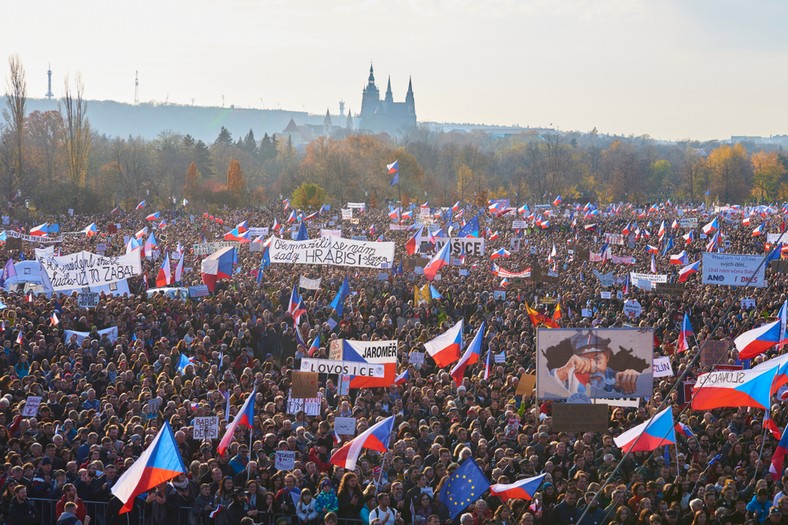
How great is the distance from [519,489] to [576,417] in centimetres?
274

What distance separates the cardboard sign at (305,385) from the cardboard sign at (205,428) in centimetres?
183

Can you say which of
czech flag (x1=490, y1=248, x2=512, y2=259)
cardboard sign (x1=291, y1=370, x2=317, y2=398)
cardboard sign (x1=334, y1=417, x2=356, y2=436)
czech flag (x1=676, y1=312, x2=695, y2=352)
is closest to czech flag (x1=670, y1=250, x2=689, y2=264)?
czech flag (x1=490, y1=248, x2=512, y2=259)

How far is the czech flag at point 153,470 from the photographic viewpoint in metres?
9.51

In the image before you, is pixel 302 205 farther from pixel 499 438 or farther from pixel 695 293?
pixel 499 438

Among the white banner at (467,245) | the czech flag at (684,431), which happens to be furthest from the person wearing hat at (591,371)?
the white banner at (467,245)

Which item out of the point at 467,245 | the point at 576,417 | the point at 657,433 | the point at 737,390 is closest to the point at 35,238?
the point at 467,245

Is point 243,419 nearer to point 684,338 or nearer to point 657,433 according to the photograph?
point 657,433

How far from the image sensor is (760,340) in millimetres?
16062

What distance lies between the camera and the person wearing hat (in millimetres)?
13336

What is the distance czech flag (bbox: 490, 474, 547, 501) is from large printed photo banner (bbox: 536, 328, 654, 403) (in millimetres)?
3327

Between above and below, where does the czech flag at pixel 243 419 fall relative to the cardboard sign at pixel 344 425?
above

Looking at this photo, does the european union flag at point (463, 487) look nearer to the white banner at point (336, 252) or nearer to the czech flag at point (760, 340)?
the czech flag at point (760, 340)

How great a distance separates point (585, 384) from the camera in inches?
525

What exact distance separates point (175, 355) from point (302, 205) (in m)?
53.7
